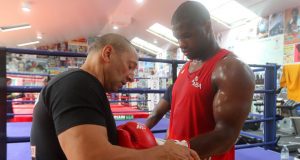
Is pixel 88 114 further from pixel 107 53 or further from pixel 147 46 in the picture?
pixel 147 46

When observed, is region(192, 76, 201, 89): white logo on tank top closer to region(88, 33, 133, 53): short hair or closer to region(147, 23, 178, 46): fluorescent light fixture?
region(88, 33, 133, 53): short hair

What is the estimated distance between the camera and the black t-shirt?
0.65m

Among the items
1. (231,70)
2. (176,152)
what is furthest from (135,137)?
(231,70)

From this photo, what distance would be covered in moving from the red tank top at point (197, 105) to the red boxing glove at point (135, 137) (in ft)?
1.17

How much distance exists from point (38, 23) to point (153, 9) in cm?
308

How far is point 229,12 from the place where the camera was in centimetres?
600

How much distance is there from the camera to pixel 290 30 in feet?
15.2

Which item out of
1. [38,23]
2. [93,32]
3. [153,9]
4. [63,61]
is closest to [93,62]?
[153,9]

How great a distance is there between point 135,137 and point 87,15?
651 cm

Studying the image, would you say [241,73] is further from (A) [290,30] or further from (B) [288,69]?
(A) [290,30]

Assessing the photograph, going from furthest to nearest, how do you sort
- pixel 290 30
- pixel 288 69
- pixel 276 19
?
pixel 276 19 → pixel 290 30 → pixel 288 69

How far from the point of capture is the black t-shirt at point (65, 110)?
65 cm

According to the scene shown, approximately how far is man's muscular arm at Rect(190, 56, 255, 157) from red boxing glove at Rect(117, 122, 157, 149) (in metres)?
0.26

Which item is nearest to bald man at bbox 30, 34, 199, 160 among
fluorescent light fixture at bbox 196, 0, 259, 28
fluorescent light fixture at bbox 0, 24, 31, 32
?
fluorescent light fixture at bbox 196, 0, 259, 28
